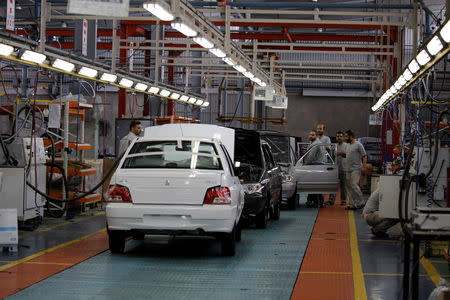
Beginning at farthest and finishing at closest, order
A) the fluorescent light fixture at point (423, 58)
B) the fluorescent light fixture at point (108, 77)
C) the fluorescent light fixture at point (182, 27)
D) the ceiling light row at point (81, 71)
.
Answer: the fluorescent light fixture at point (108, 77) → the ceiling light row at point (81, 71) → the fluorescent light fixture at point (182, 27) → the fluorescent light fixture at point (423, 58)

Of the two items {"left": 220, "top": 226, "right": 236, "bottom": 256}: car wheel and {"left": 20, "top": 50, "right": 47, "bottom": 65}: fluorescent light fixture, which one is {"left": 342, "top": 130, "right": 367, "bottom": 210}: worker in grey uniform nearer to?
{"left": 220, "top": 226, "right": 236, "bottom": 256}: car wheel

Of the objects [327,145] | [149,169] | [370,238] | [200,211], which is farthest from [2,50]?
[327,145]

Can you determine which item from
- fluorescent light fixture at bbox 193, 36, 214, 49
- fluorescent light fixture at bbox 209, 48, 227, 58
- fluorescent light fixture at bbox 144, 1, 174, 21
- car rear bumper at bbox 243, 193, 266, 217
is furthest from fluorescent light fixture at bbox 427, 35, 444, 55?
fluorescent light fixture at bbox 209, 48, 227, 58

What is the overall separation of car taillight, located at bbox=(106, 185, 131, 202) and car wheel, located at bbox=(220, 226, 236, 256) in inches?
53.6

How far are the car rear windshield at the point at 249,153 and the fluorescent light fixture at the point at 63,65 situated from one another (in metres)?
3.44

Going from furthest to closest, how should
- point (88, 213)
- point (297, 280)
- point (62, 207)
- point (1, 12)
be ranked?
point (1, 12) → point (88, 213) → point (62, 207) → point (297, 280)

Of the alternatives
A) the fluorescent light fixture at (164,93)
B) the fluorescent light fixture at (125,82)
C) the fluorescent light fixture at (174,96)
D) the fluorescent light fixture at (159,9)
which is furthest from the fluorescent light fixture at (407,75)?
the fluorescent light fixture at (174,96)

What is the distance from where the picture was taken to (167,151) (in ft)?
30.2

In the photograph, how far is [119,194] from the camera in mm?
8594

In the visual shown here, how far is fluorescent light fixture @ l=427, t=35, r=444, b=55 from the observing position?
26.5ft

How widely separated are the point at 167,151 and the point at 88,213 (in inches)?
234

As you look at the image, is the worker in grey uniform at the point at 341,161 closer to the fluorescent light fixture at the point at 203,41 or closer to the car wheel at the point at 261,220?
the car wheel at the point at 261,220

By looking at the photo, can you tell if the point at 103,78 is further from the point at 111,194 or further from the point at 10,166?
the point at 111,194

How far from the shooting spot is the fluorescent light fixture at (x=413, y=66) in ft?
34.7
